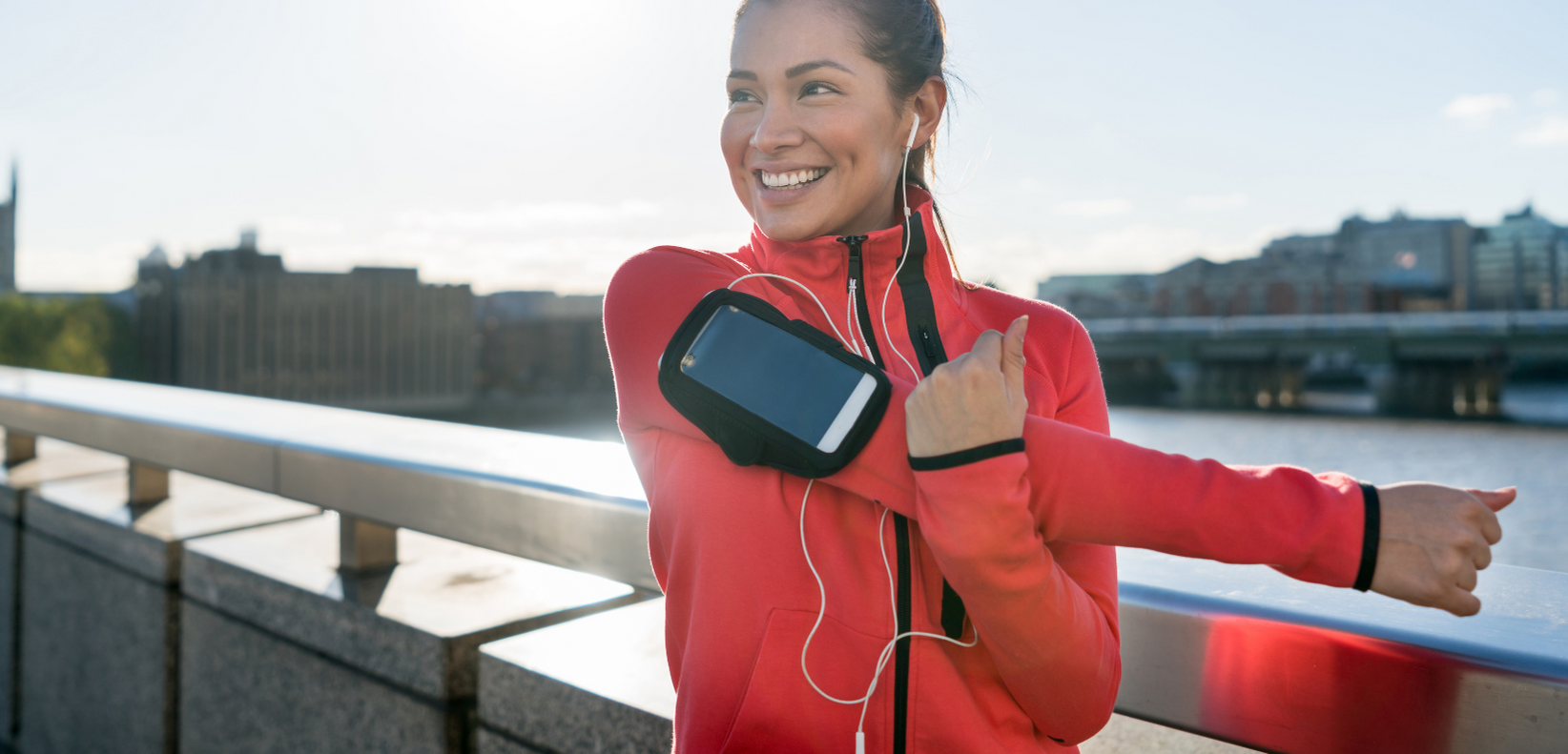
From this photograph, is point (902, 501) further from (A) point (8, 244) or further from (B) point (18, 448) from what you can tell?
(A) point (8, 244)

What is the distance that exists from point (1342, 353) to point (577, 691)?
7430 cm

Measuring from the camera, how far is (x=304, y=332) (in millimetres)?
95938

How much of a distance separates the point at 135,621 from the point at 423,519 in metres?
1.24

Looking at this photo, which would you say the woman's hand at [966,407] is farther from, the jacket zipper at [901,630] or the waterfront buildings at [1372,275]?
the waterfront buildings at [1372,275]

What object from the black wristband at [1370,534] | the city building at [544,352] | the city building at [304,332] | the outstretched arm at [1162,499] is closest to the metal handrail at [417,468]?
the outstretched arm at [1162,499]

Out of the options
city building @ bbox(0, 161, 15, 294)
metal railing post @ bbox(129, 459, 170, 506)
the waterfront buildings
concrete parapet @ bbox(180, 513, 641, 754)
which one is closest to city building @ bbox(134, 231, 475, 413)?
city building @ bbox(0, 161, 15, 294)

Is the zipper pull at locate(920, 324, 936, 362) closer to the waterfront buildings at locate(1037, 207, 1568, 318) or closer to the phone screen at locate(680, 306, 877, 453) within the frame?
the phone screen at locate(680, 306, 877, 453)

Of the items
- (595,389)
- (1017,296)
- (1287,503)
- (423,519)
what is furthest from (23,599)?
(595,389)

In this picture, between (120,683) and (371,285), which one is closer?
(120,683)

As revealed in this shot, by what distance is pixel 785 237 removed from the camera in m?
1.28

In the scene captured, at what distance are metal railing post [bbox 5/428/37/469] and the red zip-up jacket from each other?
13.4ft

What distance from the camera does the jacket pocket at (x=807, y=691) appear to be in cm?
103

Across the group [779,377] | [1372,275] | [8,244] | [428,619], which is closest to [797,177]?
[779,377]

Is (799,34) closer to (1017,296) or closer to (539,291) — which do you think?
(1017,296)
